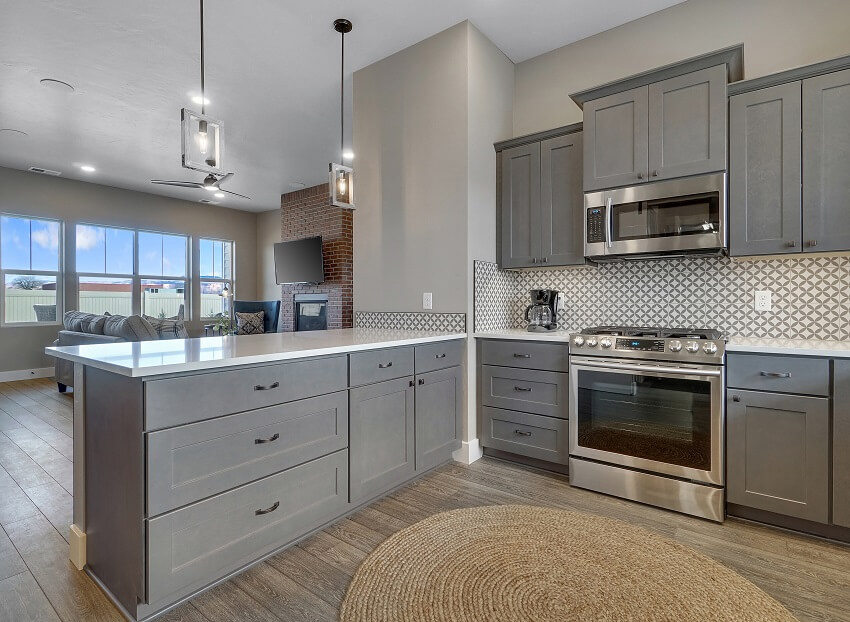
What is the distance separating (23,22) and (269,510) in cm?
381

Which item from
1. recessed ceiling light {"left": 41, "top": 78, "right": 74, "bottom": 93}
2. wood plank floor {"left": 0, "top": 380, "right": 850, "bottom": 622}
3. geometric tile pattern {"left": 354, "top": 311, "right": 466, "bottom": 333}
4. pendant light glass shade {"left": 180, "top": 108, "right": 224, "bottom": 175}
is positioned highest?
recessed ceiling light {"left": 41, "top": 78, "right": 74, "bottom": 93}

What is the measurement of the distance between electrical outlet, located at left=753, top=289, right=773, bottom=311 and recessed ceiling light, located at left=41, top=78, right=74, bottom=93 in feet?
18.8

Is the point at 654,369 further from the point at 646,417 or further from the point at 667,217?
the point at 667,217

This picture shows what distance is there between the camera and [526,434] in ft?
9.72

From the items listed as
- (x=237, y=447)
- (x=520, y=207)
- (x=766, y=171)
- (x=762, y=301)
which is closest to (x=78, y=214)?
(x=520, y=207)

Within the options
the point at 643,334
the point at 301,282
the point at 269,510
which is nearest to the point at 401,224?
the point at 643,334

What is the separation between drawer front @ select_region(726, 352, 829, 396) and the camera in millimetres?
2061

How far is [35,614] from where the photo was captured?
1.57 m

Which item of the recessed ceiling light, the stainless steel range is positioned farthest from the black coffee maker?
the recessed ceiling light

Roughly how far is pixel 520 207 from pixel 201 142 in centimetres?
215

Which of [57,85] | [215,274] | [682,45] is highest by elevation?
[57,85]

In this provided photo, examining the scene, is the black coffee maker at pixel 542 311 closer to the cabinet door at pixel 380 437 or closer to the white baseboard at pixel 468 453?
the white baseboard at pixel 468 453

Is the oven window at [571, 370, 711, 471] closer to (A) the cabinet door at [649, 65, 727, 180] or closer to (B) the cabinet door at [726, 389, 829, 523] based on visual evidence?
(B) the cabinet door at [726, 389, 829, 523]

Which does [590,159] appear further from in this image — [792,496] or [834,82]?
[792,496]
